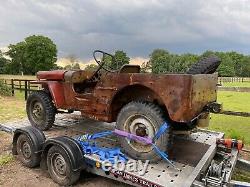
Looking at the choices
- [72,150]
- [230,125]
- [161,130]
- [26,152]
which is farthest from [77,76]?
[230,125]

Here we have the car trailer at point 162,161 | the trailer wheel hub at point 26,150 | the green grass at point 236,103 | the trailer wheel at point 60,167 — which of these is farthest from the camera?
the green grass at point 236,103

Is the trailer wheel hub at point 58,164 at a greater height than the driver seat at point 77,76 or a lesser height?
lesser

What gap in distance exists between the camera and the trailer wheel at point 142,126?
438 cm

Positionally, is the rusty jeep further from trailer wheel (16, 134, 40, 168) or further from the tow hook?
trailer wheel (16, 134, 40, 168)

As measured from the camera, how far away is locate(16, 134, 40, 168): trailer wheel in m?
5.17

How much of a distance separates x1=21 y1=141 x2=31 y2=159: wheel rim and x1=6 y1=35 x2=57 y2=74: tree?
2364 inches

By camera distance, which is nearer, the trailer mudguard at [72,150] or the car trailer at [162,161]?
the car trailer at [162,161]

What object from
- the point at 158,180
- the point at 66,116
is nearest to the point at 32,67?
the point at 66,116

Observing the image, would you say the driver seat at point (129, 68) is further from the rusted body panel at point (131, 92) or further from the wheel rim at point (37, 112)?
the wheel rim at point (37, 112)

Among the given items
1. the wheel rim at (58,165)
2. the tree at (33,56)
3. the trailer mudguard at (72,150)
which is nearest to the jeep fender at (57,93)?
the trailer mudguard at (72,150)

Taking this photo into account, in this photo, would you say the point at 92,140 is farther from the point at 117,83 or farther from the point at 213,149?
the point at 213,149

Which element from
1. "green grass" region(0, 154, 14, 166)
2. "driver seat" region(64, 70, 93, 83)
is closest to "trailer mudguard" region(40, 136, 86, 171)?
"green grass" region(0, 154, 14, 166)

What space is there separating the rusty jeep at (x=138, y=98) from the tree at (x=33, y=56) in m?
59.7

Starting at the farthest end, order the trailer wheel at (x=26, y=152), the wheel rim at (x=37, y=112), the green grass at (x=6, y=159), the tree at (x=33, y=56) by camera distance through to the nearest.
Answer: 1. the tree at (x=33, y=56)
2. the wheel rim at (x=37, y=112)
3. the green grass at (x=6, y=159)
4. the trailer wheel at (x=26, y=152)
